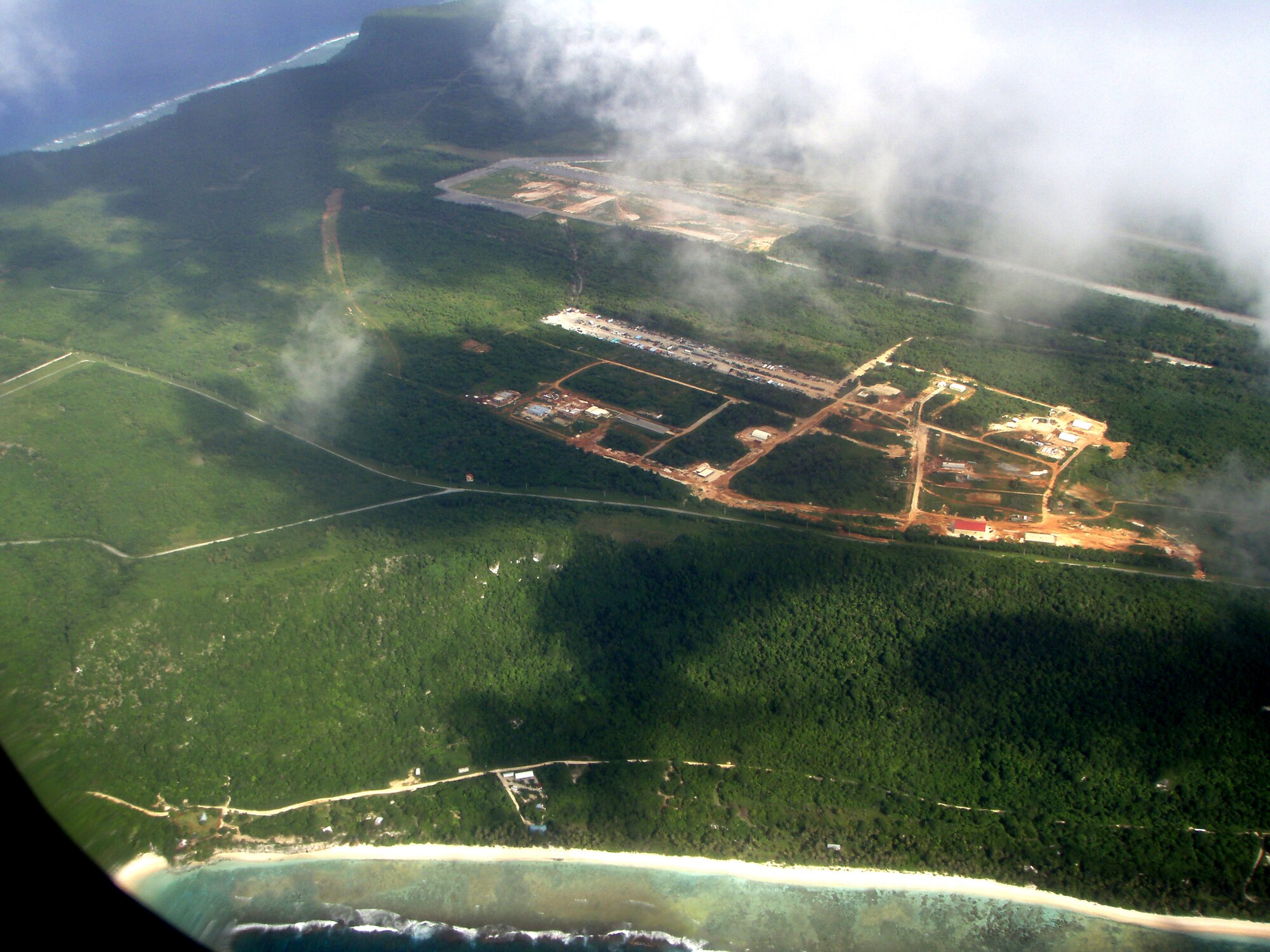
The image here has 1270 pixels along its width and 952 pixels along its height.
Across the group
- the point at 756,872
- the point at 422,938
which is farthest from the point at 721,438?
the point at 422,938

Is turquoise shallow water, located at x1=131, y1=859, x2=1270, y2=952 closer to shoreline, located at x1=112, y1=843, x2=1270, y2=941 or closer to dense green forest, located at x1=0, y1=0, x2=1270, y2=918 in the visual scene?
shoreline, located at x1=112, y1=843, x2=1270, y2=941

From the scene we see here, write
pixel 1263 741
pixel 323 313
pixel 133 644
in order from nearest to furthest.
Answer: pixel 1263 741 < pixel 133 644 < pixel 323 313

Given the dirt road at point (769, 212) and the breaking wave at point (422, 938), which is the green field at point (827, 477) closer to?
the breaking wave at point (422, 938)

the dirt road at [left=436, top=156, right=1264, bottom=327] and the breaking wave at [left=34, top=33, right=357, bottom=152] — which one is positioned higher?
the breaking wave at [left=34, top=33, right=357, bottom=152]

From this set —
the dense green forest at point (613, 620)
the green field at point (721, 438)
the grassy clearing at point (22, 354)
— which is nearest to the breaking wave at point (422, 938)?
the dense green forest at point (613, 620)

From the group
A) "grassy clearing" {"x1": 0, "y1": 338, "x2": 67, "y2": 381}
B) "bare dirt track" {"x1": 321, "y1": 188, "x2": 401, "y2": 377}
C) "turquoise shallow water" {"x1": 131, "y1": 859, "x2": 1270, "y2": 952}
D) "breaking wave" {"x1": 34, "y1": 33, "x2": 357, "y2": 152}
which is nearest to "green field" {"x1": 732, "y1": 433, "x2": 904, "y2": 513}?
"turquoise shallow water" {"x1": 131, "y1": 859, "x2": 1270, "y2": 952}

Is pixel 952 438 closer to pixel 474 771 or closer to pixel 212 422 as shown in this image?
pixel 474 771

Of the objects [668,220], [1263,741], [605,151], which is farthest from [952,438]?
[605,151]
